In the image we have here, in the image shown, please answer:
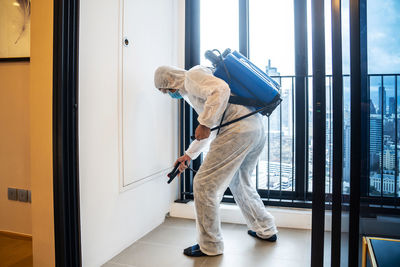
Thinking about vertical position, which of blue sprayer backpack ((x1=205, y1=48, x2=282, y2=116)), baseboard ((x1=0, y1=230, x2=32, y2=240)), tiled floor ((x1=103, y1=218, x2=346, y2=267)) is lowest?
tiled floor ((x1=103, y1=218, x2=346, y2=267))

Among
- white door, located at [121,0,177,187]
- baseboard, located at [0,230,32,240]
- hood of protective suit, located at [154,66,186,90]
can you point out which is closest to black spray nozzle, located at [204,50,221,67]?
hood of protective suit, located at [154,66,186,90]

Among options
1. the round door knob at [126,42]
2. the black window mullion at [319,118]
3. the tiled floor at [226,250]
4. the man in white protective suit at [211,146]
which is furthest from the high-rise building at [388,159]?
the round door knob at [126,42]

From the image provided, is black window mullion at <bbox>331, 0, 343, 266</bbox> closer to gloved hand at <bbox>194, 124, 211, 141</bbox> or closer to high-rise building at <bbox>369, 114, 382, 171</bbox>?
high-rise building at <bbox>369, 114, 382, 171</bbox>

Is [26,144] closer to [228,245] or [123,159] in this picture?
[123,159]

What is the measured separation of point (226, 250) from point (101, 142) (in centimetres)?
107

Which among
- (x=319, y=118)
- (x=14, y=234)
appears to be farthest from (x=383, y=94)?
(x=14, y=234)

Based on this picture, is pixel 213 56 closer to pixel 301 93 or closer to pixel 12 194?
pixel 301 93

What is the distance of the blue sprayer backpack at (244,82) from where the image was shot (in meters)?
1.82

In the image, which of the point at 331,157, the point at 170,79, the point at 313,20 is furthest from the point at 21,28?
the point at 331,157

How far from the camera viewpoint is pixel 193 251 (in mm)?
1902

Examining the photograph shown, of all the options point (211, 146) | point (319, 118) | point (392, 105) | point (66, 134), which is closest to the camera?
point (392, 105)

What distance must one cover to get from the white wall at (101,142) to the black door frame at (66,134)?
0.29 ft

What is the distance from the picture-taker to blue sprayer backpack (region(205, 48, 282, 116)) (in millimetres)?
1822

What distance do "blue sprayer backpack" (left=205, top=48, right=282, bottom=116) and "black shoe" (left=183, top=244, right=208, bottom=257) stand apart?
0.97m
